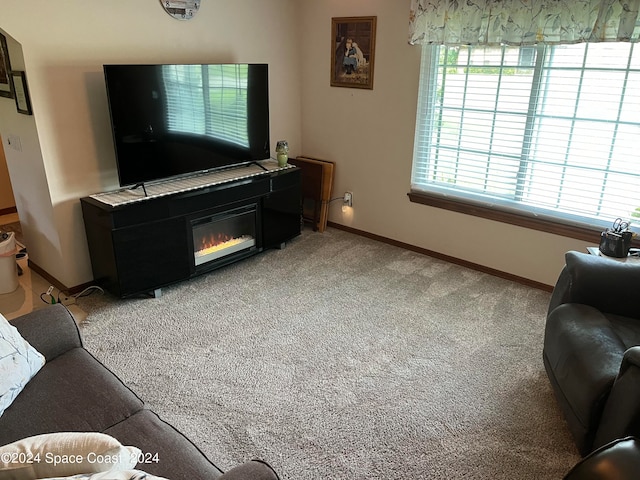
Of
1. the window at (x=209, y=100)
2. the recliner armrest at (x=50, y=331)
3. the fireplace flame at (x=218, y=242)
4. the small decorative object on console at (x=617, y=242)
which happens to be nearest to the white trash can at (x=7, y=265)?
the fireplace flame at (x=218, y=242)

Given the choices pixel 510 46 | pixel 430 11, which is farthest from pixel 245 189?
pixel 510 46

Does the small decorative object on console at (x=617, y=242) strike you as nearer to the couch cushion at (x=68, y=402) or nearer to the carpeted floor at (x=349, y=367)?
the carpeted floor at (x=349, y=367)

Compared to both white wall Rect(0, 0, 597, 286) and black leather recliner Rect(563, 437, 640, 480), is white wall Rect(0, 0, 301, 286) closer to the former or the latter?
white wall Rect(0, 0, 597, 286)

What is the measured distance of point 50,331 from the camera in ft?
6.23

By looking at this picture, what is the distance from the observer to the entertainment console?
3066 mm

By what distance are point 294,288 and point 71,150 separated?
1758mm

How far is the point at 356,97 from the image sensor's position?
162 inches

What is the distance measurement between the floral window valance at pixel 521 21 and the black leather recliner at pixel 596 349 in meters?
1.39

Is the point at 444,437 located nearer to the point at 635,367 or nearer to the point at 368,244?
the point at 635,367

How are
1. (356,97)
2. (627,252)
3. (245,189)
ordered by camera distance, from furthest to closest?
(356,97)
(245,189)
(627,252)

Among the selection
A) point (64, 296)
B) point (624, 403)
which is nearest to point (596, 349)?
point (624, 403)

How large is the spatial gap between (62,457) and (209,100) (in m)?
2.80

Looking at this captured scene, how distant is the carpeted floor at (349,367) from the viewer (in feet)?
6.68

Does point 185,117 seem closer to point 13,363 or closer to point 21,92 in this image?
point 21,92
